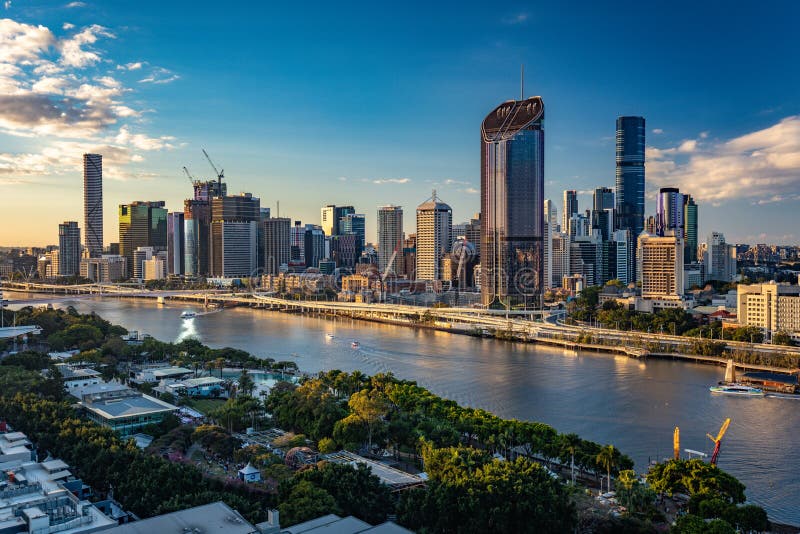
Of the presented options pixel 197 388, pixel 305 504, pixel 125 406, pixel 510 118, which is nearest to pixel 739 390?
pixel 305 504

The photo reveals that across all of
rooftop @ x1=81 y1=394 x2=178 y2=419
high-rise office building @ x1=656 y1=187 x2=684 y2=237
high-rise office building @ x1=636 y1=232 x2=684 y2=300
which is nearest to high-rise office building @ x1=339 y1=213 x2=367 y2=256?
high-rise office building @ x1=656 y1=187 x2=684 y2=237

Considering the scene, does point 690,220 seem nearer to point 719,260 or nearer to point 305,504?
point 719,260

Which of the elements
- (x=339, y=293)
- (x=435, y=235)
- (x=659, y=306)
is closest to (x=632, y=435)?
(x=659, y=306)

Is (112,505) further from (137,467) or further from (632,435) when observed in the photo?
(632,435)

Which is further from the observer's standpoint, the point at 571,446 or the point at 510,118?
the point at 510,118

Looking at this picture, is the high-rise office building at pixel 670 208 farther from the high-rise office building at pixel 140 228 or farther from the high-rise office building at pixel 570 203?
the high-rise office building at pixel 140 228

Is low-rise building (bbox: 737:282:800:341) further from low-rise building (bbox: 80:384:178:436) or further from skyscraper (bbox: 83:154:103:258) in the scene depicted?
skyscraper (bbox: 83:154:103:258)
